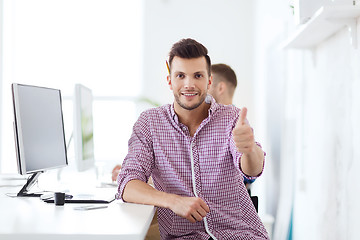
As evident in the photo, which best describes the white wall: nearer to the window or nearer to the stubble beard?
the stubble beard

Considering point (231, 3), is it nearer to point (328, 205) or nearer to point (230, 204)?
point (328, 205)

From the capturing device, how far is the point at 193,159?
1752 millimetres

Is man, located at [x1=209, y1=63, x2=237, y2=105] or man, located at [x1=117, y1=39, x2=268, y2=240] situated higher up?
man, located at [x1=209, y1=63, x2=237, y2=105]

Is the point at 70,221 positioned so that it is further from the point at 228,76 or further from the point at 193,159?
the point at 228,76

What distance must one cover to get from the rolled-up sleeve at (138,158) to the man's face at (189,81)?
179 mm

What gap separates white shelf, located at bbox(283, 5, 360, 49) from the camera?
162 cm

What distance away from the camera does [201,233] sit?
1682 millimetres

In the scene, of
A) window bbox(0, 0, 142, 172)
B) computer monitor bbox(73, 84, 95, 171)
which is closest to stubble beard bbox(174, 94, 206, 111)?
computer monitor bbox(73, 84, 95, 171)

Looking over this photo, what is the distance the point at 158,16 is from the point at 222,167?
296 cm

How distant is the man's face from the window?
2608 mm

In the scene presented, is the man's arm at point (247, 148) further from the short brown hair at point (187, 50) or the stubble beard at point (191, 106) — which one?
the short brown hair at point (187, 50)

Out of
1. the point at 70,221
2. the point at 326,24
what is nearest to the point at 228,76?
the point at 326,24

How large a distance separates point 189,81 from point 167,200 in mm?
527

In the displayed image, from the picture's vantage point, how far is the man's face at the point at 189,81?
1807 millimetres
